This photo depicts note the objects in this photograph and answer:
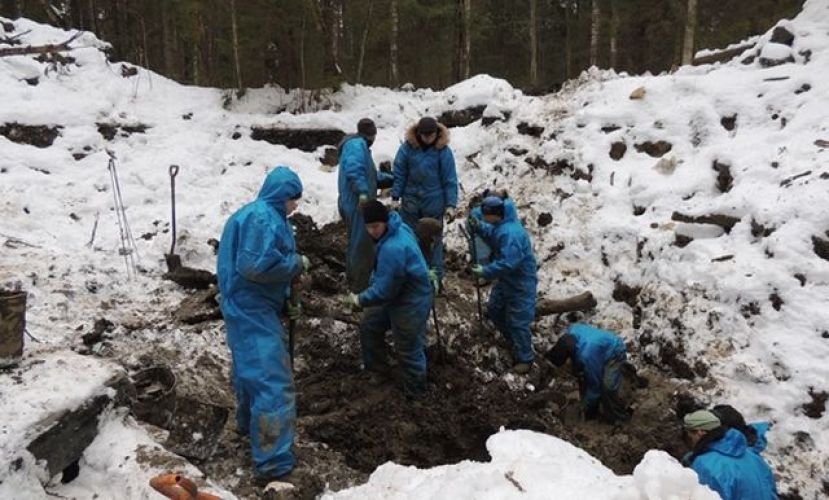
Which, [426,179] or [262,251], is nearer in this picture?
[262,251]

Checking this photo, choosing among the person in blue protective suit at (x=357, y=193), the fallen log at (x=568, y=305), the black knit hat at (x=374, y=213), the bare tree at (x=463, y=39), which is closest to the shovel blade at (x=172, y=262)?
the person in blue protective suit at (x=357, y=193)

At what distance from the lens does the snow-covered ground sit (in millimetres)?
4605

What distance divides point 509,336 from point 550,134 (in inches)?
161

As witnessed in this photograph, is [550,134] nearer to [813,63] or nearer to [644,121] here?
[644,121]

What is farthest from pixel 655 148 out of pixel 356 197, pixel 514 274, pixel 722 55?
pixel 356 197

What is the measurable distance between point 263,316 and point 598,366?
314 cm

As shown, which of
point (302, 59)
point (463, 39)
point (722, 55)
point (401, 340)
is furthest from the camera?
point (463, 39)

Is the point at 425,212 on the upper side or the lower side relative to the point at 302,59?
lower

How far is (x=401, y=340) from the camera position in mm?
5098

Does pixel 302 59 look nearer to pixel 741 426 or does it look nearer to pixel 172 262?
pixel 172 262

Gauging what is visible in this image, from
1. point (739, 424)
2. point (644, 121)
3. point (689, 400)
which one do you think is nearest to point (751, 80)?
point (644, 121)

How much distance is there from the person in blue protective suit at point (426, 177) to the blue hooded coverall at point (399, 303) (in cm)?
135

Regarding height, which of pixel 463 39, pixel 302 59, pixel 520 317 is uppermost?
pixel 463 39

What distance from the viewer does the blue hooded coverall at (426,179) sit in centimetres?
654
